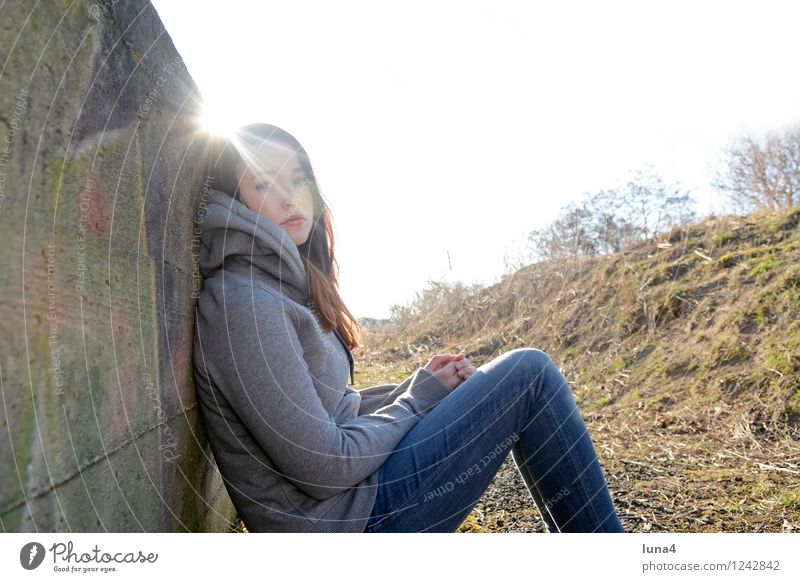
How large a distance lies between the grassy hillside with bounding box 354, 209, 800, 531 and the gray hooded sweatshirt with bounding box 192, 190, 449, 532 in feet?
2.27

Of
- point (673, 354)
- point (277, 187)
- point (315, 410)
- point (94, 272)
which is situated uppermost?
point (277, 187)

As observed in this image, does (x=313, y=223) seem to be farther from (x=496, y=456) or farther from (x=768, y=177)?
(x=768, y=177)

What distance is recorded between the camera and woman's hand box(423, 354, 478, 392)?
1310 mm

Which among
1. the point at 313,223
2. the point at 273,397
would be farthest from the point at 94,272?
the point at 313,223

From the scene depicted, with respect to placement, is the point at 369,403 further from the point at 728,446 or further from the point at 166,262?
the point at 728,446

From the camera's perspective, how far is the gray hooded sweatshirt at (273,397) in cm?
98

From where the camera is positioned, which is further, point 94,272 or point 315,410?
point 315,410

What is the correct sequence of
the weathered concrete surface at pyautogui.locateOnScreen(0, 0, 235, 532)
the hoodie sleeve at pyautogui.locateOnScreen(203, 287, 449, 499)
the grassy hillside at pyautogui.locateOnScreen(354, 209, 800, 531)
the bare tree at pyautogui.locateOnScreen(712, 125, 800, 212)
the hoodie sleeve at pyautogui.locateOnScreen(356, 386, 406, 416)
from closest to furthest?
1. the weathered concrete surface at pyautogui.locateOnScreen(0, 0, 235, 532)
2. the hoodie sleeve at pyautogui.locateOnScreen(203, 287, 449, 499)
3. the hoodie sleeve at pyautogui.locateOnScreen(356, 386, 406, 416)
4. the grassy hillside at pyautogui.locateOnScreen(354, 209, 800, 531)
5. the bare tree at pyautogui.locateOnScreen(712, 125, 800, 212)

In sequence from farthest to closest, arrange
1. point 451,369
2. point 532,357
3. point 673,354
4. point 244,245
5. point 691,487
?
point 673,354, point 691,487, point 451,369, point 532,357, point 244,245

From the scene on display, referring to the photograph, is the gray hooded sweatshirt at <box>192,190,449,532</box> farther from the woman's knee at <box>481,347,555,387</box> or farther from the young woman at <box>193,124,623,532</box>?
the woman's knee at <box>481,347,555,387</box>

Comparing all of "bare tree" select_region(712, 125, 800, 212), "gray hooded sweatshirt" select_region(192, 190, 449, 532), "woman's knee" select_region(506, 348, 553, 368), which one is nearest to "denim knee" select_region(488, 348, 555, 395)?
"woman's knee" select_region(506, 348, 553, 368)

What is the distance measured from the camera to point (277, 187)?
1234 millimetres

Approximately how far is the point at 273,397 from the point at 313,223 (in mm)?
592
